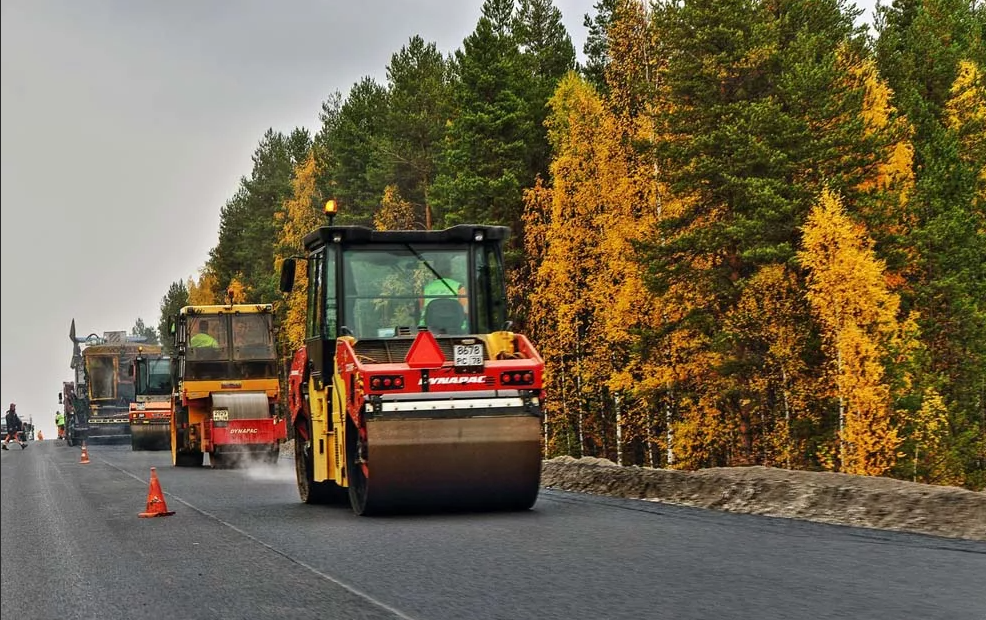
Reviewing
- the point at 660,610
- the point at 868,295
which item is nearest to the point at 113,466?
the point at 868,295

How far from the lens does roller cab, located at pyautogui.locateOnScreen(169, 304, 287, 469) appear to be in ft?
97.1

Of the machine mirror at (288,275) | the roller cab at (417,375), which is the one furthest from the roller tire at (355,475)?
the machine mirror at (288,275)

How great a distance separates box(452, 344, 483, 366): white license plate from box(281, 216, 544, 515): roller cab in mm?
14

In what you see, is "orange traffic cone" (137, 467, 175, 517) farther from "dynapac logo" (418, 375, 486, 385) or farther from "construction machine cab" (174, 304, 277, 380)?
"construction machine cab" (174, 304, 277, 380)

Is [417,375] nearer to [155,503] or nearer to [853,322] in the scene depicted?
[155,503]

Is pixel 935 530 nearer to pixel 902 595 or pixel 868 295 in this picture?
pixel 902 595

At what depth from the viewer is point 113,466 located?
106 feet

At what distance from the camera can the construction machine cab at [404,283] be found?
597 inches

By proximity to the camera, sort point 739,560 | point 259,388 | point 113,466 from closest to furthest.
Answer: point 739,560, point 259,388, point 113,466

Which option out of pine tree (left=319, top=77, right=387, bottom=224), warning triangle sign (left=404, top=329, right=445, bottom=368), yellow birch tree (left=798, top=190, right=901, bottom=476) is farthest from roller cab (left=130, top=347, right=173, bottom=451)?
warning triangle sign (left=404, top=329, right=445, bottom=368)

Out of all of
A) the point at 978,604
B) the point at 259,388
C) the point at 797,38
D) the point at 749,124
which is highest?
the point at 797,38

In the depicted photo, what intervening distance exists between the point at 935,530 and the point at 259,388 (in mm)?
21401

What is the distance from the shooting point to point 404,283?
50.3 feet

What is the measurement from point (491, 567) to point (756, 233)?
27.3m
